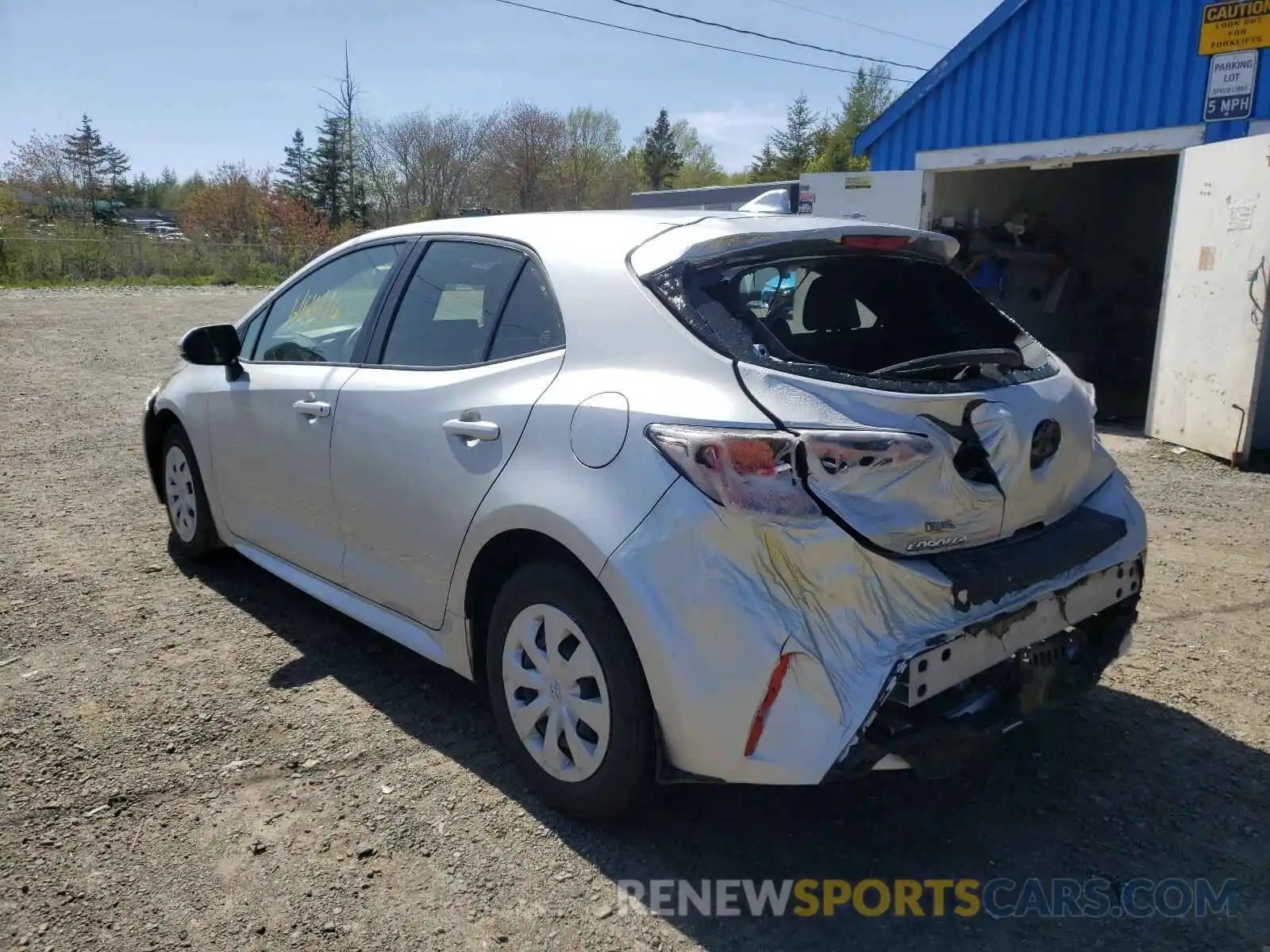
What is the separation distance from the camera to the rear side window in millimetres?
3043

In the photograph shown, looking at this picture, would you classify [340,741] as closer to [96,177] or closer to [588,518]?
[588,518]

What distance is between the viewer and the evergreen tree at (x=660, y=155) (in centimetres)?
6309

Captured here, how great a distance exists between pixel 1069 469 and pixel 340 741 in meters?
2.56

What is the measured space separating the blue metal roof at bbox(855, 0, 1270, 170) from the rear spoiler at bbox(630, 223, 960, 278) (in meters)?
7.32

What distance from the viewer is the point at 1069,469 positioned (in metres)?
2.96

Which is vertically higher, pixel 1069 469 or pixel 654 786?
pixel 1069 469

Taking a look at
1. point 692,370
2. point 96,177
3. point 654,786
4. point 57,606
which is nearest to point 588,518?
point 692,370

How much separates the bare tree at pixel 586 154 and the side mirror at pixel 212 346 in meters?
Answer: 46.7

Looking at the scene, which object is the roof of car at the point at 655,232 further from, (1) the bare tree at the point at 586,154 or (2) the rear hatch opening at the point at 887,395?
(1) the bare tree at the point at 586,154

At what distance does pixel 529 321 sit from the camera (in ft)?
10.3

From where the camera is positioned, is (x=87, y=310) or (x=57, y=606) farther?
(x=87, y=310)

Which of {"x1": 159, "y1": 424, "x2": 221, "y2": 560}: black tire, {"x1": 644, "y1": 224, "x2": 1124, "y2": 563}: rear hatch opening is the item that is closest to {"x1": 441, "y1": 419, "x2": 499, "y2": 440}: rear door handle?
{"x1": 644, "y1": 224, "x2": 1124, "y2": 563}: rear hatch opening

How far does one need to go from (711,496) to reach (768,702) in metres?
0.52

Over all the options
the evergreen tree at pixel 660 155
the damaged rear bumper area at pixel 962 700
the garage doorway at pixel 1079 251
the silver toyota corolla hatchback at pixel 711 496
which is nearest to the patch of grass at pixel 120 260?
the garage doorway at pixel 1079 251
